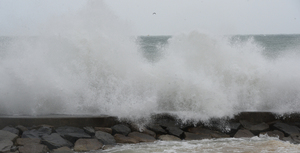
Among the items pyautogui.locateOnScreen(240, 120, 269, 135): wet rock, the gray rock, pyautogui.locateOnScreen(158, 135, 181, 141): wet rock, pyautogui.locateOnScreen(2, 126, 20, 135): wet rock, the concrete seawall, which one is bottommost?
pyautogui.locateOnScreen(158, 135, 181, 141): wet rock

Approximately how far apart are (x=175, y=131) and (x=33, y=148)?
6.50ft

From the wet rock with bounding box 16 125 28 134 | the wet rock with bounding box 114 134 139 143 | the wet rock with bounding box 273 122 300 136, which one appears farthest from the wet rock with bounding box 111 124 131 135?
the wet rock with bounding box 273 122 300 136

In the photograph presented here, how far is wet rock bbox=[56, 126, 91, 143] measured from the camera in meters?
3.50

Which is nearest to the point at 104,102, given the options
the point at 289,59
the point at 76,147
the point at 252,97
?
the point at 76,147

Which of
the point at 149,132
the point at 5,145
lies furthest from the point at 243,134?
the point at 5,145

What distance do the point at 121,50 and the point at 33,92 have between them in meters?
1.98

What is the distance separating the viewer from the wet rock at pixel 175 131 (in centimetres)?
388

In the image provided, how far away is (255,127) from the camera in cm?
417

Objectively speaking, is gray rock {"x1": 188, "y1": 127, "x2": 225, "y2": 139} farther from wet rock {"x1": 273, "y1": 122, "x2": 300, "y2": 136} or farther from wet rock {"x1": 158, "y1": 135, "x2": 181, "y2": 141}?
wet rock {"x1": 273, "y1": 122, "x2": 300, "y2": 136}

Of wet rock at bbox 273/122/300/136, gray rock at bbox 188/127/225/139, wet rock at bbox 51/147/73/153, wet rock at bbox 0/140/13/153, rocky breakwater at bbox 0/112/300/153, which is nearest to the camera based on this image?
wet rock at bbox 0/140/13/153

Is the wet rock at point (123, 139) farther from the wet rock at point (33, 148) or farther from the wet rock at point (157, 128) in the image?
the wet rock at point (33, 148)

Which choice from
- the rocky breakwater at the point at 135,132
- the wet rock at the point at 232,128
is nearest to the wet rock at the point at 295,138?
the rocky breakwater at the point at 135,132

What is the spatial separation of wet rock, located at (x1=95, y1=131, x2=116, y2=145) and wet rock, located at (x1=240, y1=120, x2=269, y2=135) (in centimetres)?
216

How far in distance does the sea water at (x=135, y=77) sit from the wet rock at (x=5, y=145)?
1136 mm
